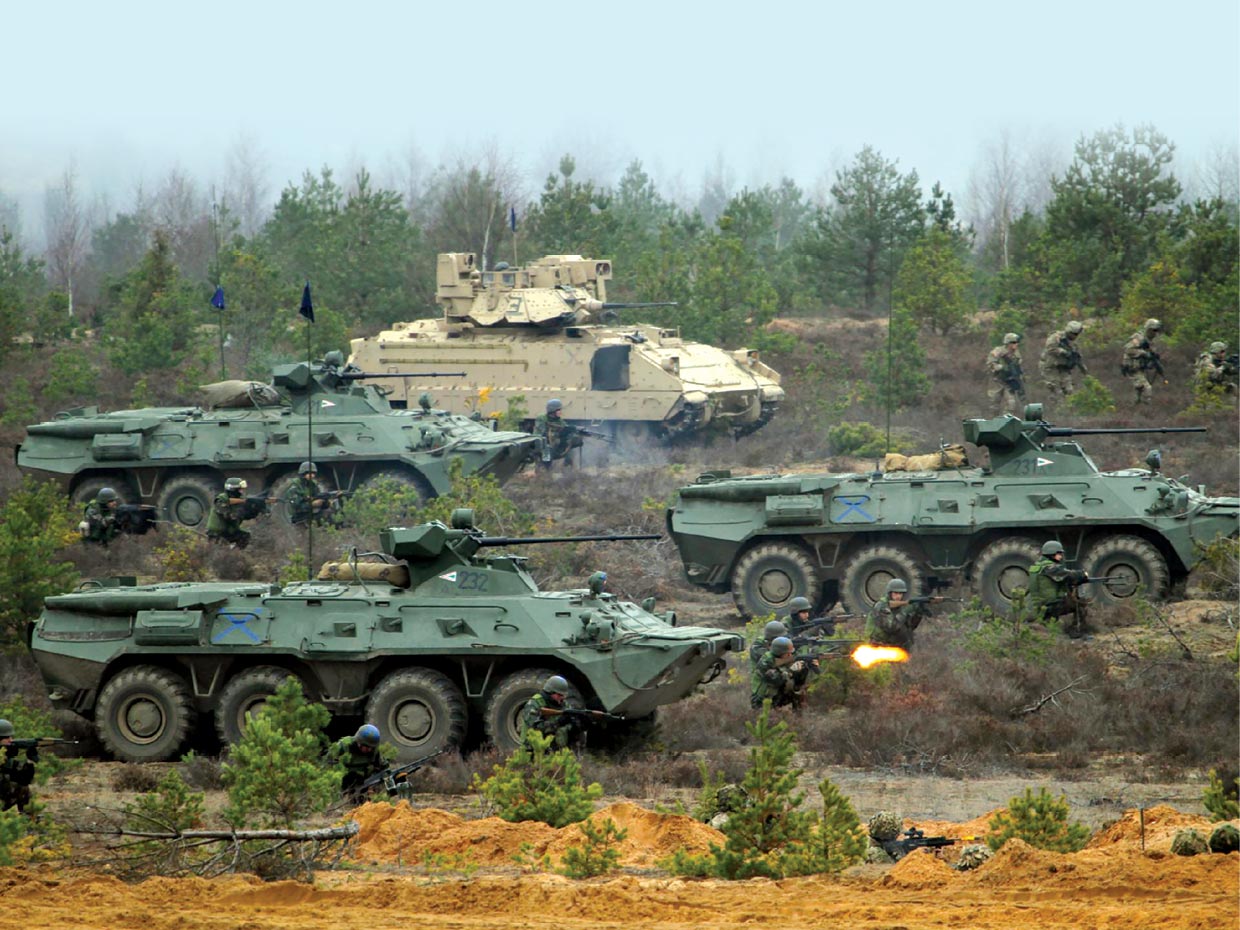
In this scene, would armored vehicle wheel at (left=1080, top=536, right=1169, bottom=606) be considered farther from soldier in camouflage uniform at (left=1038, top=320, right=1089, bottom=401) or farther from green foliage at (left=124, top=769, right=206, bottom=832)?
green foliage at (left=124, top=769, right=206, bottom=832)

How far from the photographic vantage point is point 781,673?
1678 cm

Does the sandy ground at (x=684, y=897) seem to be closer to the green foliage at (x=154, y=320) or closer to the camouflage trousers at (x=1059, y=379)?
the camouflage trousers at (x=1059, y=379)

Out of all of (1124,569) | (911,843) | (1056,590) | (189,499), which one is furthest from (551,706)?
(189,499)

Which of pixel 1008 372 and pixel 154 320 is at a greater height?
pixel 154 320

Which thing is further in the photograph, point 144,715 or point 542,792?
point 144,715

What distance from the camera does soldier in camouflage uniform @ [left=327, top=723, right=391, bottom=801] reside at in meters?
14.2

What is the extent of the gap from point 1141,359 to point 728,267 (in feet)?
33.4

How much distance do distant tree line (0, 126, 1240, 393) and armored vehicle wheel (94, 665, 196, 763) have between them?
817 inches

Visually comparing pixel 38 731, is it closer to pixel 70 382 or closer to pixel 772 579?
pixel 772 579

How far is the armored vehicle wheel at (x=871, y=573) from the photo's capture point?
21.5 meters

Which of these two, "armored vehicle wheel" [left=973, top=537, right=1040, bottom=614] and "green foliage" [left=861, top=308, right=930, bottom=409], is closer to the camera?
"armored vehicle wheel" [left=973, top=537, right=1040, bottom=614]

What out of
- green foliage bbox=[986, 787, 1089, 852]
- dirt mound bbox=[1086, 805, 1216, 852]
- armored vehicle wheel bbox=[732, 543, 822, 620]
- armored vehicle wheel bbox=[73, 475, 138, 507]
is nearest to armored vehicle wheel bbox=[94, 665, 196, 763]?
armored vehicle wheel bbox=[732, 543, 822, 620]

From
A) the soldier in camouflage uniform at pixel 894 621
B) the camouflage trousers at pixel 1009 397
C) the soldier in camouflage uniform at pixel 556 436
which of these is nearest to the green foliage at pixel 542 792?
the soldier in camouflage uniform at pixel 894 621

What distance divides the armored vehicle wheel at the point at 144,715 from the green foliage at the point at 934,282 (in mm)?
25431
